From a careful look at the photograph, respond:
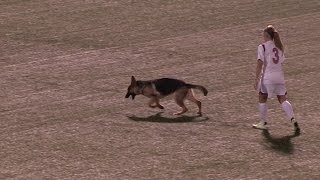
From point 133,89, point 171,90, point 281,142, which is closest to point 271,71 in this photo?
point 281,142

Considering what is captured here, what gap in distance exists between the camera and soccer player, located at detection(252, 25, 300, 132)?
14883 millimetres

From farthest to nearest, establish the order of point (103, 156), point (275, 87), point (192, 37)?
1. point (192, 37)
2. point (275, 87)
3. point (103, 156)

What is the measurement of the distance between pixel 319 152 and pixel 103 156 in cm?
361

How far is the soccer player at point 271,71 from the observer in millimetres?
14883

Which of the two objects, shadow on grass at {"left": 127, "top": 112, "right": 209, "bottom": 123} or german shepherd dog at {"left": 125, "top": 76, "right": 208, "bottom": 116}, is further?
german shepherd dog at {"left": 125, "top": 76, "right": 208, "bottom": 116}

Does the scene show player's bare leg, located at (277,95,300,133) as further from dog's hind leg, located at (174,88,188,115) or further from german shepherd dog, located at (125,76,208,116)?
dog's hind leg, located at (174,88,188,115)

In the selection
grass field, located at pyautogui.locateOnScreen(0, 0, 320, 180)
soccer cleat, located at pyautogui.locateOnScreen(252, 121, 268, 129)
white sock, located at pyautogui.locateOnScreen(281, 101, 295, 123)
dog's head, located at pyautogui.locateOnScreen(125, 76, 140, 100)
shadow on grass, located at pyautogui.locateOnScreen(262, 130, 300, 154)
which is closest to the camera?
grass field, located at pyautogui.locateOnScreen(0, 0, 320, 180)

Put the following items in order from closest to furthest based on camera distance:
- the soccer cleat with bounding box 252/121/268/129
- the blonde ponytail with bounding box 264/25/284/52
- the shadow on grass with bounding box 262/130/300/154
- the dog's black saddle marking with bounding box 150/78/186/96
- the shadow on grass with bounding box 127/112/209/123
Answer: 1. the shadow on grass with bounding box 262/130/300/154
2. the blonde ponytail with bounding box 264/25/284/52
3. the soccer cleat with bounding box 252/121/268/129
4. the shadow on grass with bounding box 127/112/209/123
5. the dog's black saddle marking with bounding box 150/78/186/96

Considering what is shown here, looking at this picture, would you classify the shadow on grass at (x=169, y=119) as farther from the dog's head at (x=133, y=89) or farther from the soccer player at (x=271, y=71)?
the soccer player at (x=271, y=71)

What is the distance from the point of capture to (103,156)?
13.9m

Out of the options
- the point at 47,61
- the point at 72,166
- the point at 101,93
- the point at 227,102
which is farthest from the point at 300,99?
the point at 47,61

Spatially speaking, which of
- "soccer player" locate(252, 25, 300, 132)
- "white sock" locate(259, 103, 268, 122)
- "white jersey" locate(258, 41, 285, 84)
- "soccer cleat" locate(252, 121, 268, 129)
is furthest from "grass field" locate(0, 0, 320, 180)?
"white jersey" locate(258, 41, 285, 84)

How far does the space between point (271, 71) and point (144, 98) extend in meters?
3.77

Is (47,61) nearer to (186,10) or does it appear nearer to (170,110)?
(170,110)
